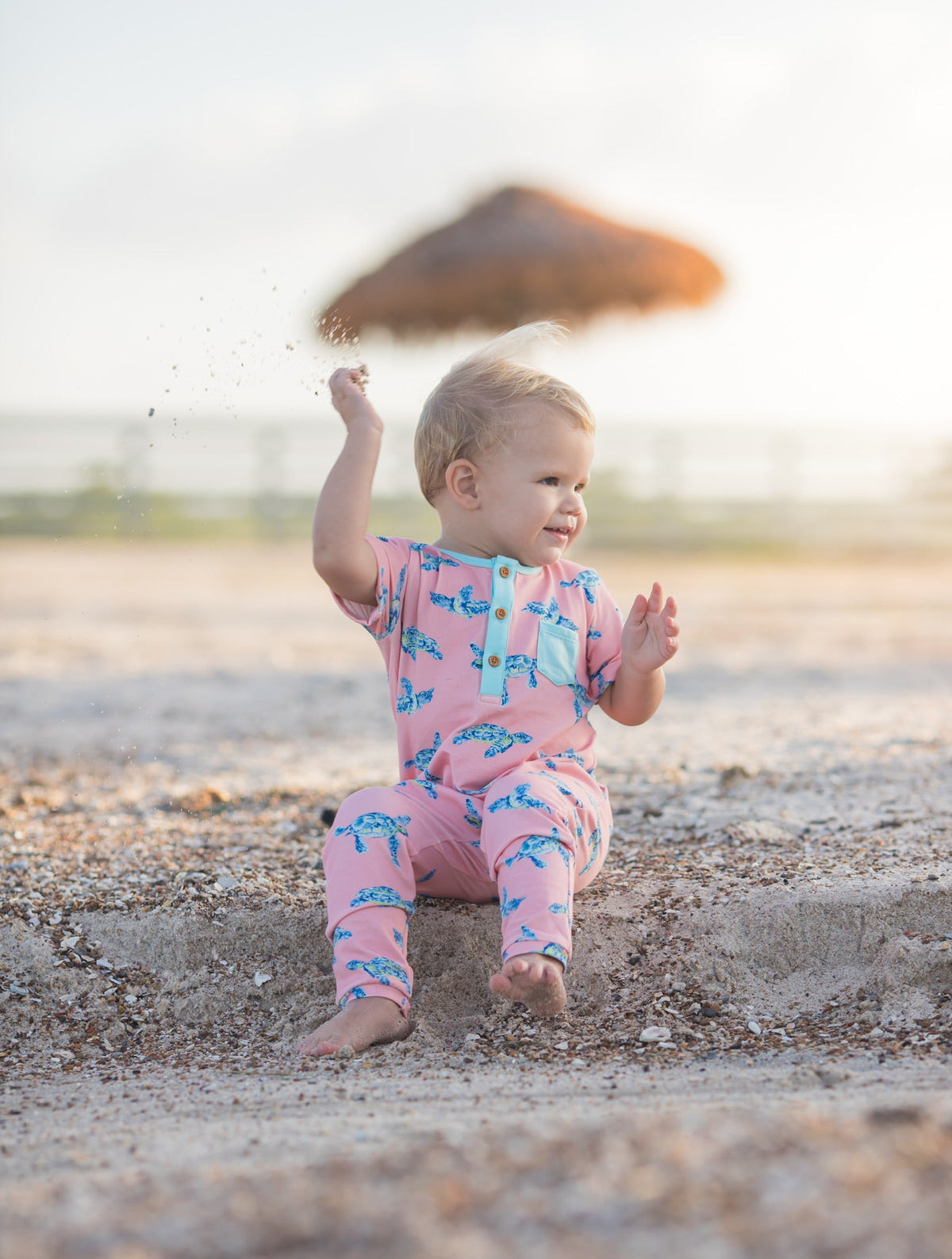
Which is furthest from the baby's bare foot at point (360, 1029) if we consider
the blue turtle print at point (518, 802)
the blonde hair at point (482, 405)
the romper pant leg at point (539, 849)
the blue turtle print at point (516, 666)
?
the blonde hair at point (482, 405)

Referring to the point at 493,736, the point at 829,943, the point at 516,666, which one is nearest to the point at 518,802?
the point at 493,736

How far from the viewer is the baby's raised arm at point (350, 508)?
205 centimetres

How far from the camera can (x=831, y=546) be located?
14266 millimetres

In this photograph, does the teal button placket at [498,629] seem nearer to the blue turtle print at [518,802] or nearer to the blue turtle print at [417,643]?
the blue turtle print at [417,643]

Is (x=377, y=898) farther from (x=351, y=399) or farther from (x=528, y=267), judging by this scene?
(x=528, y=267)

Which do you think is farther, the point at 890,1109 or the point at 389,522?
the point at 389,522

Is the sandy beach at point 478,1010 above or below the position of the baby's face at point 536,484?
below

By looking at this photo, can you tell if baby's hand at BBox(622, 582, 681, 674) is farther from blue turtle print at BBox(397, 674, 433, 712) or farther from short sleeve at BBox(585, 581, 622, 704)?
blue turtle print at BBox(397, 674, 433, 712)

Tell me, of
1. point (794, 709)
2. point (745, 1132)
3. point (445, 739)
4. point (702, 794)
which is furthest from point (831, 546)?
point (745, 1132)

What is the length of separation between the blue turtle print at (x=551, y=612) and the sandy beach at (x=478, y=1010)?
1.72ft

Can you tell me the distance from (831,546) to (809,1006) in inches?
508

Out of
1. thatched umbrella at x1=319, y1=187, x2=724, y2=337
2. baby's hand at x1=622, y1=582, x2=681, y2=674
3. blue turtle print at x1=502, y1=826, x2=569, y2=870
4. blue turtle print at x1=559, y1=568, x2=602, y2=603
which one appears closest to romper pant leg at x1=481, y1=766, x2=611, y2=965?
blue turtle print at x1=502, y1=826, x2=569, y2=870

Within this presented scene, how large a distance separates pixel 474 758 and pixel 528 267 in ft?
31.2

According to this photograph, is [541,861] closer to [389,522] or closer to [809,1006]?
[809,1006]
